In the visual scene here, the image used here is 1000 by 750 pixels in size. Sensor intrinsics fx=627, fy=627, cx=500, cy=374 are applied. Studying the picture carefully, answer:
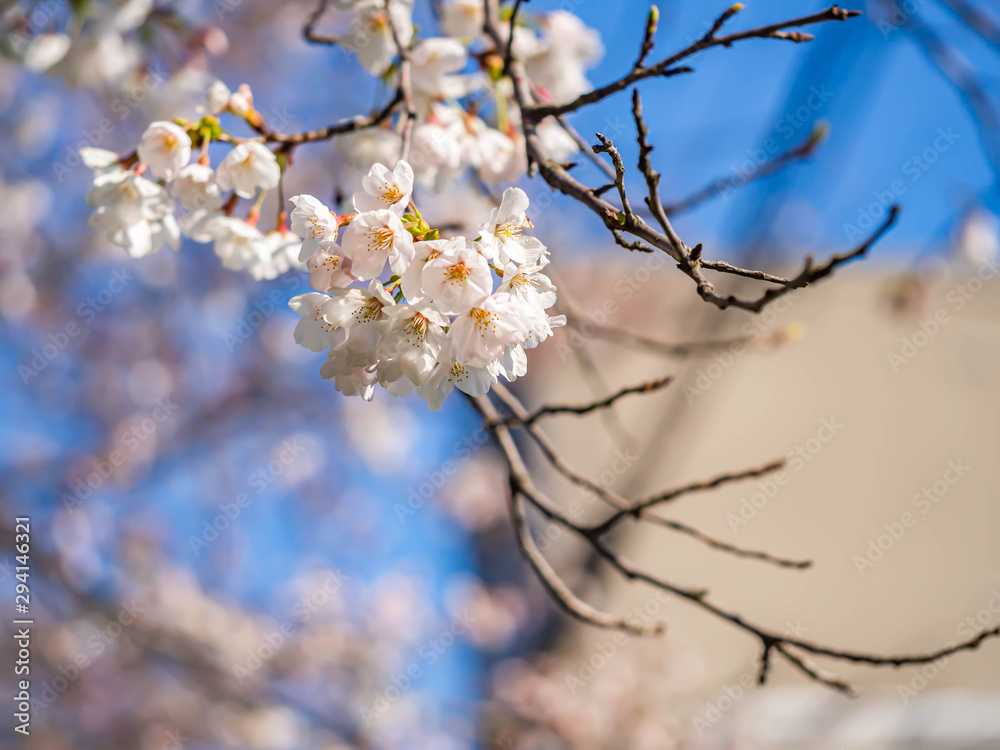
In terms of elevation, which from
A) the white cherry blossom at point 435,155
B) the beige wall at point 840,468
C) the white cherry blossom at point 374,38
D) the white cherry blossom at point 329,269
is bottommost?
the white cherry blossom at point 329,269

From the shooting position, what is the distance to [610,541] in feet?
12.9

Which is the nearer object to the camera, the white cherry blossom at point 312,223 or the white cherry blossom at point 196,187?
the white cherry blossom at point 312,223

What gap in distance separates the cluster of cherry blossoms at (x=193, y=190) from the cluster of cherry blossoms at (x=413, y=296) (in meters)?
0.25

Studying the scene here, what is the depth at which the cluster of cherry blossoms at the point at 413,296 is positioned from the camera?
672mm

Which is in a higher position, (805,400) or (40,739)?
(805,400)

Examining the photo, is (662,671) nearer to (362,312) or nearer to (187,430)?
(187,430)

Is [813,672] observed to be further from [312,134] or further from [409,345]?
[312,134]

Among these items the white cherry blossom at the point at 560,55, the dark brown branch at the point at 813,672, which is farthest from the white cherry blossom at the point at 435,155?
the dark brown branch at the point at 813,672

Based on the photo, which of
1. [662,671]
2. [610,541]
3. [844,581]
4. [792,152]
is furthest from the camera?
[844,581]

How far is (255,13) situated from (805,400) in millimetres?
8966

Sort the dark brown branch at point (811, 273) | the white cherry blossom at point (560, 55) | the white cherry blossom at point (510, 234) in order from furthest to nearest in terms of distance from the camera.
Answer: the white cherry blossom at point (560, 55)
the white cherry blossom at point (510, 234)
the dark brown branch at point (811, 273)

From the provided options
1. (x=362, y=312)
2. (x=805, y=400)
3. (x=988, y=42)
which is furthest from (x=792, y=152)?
(x=805, y=400)

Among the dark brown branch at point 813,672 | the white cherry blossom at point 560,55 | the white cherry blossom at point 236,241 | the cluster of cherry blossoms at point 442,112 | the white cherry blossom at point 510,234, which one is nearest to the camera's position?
the white cherry blossom at point 510,234

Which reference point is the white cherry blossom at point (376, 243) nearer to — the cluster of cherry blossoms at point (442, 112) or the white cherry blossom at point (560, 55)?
the cluster of cherry blossoms at point (442, 112)
